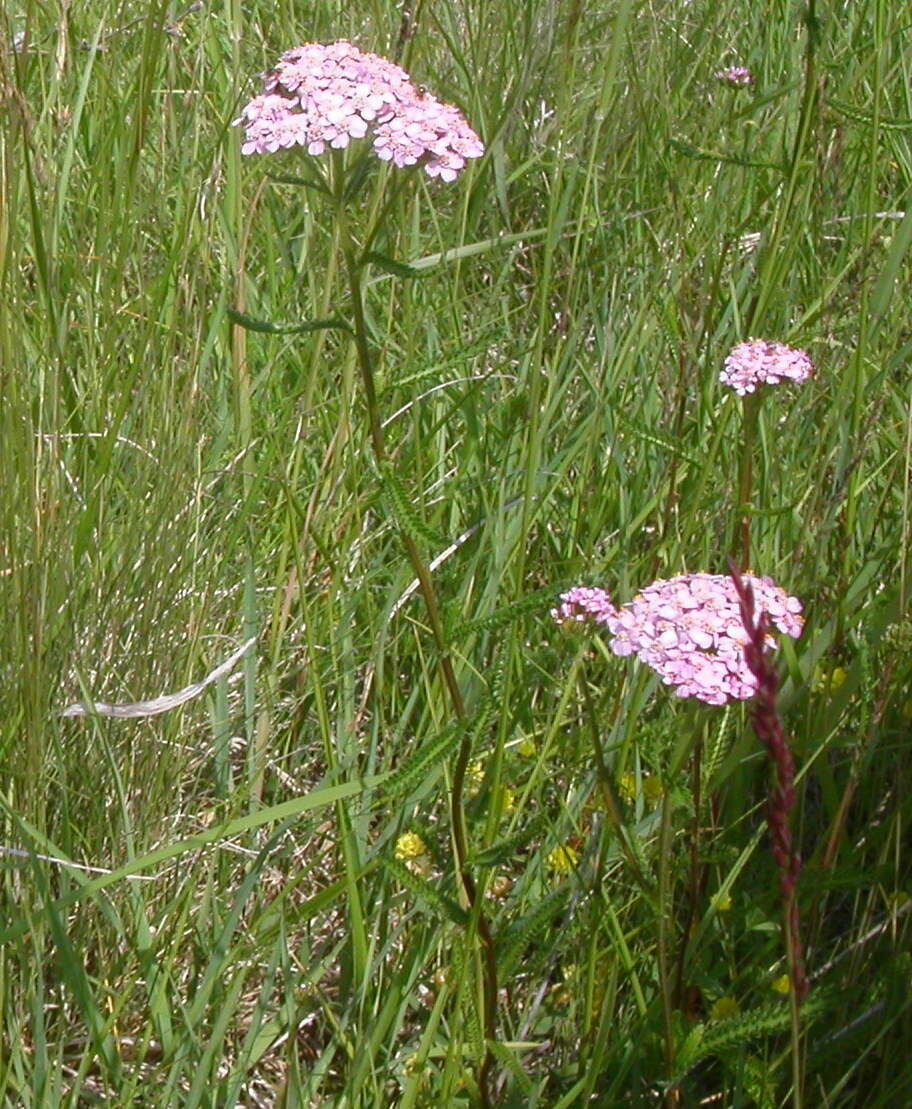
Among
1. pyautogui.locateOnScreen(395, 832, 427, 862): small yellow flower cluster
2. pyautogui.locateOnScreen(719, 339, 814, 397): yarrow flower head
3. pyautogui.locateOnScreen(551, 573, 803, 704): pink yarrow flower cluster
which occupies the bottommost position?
pyautogui.locateOnScreen(395, 832, 427, 862): small yellow flower cluster

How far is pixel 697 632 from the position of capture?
39.4 inches

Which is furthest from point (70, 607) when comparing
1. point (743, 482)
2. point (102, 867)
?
point (743, 482)

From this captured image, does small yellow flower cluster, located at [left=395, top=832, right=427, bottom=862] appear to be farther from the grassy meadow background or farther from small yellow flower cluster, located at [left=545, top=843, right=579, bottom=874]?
small yellow flower cluster, located at [left=545, top=843, right=579, bottom=874]

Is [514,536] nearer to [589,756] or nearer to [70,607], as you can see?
[589,756]

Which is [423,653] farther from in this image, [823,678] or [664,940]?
[664,940]

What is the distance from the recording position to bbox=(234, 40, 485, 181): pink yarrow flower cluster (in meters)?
1.04

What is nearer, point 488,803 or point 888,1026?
point 888,1026

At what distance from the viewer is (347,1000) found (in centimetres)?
128

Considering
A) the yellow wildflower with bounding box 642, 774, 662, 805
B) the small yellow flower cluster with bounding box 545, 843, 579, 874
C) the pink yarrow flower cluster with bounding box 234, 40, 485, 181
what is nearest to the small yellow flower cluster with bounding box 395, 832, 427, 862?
the small yellow flower cluster with bounding box 545, 843, 579, 874

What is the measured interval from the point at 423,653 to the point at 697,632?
23.1 inches

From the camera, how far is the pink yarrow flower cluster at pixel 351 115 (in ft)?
3.42

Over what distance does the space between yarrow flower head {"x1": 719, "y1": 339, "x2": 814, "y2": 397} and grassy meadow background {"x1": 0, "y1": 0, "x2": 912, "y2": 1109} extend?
0.03 metres

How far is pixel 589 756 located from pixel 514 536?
0.29 meters

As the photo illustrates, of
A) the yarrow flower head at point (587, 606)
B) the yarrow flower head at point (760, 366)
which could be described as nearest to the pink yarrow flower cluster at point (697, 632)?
the yarrow flower head at point (587, 606)
